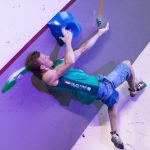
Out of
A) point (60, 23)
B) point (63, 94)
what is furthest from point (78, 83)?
point (60, 23)

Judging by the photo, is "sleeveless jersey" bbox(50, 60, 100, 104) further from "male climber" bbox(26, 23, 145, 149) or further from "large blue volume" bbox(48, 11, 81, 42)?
"large blue volume" bbox(48, 11, 81, 42)

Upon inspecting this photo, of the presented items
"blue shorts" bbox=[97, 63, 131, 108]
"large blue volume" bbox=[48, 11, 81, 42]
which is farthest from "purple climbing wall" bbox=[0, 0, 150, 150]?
"blue shorts" bbox=[97, 63, 131, 108]

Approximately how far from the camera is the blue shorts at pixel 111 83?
1.70 meters

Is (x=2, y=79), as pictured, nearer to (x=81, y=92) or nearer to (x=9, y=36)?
(x=9, y=36)

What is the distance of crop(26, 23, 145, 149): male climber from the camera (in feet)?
5.06

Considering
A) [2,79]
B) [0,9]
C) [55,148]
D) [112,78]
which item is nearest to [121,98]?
[112,78]

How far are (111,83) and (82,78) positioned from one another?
0.19 m

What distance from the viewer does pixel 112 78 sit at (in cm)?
176

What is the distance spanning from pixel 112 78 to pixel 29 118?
1.74 ft

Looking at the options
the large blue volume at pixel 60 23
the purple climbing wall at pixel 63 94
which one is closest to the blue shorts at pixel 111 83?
the purple climbing wall at pixel 63 94

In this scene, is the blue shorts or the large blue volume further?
the blue shorts

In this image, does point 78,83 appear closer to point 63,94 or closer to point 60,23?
point 63,94

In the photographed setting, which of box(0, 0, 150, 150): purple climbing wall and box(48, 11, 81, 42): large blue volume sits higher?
box(48, 11, 81, 42): large blue volume

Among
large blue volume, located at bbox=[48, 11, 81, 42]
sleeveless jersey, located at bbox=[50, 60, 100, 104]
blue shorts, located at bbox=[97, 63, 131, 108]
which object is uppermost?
large blue volume, located at bbox=[48, 11, 81, 42]
